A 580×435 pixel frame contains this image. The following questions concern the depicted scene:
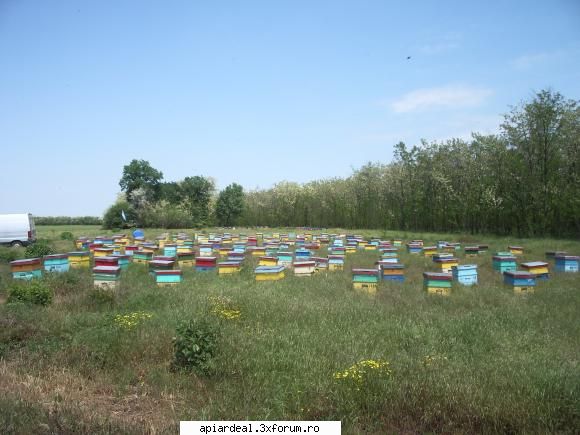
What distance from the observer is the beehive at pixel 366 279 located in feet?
31.1

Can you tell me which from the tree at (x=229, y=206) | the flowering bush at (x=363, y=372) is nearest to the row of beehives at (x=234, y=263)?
the flowering bush at (x=363, y=372)

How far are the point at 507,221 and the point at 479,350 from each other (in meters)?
23.9

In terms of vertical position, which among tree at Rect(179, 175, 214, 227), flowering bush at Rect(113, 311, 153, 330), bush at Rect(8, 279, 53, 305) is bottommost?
flowering bush at Rect(113, 311, 153, 330)

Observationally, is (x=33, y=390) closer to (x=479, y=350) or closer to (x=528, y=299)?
(x=479, y=350)

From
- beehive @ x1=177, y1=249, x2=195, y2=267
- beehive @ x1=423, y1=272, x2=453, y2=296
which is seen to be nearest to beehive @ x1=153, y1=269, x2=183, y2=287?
beehive @ x1=177, y1=249, x2=195, y2=267

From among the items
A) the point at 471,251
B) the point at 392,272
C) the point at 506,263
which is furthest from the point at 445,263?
the point at 471,251

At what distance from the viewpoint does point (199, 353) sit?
491 cm

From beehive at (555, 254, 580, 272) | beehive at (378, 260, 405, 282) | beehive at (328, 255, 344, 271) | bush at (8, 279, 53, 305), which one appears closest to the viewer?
bush at (8, 279, 53, 305)

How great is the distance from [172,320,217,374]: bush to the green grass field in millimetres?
115

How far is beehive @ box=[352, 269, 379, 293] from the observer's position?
947 cm

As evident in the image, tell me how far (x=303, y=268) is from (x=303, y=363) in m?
6.38

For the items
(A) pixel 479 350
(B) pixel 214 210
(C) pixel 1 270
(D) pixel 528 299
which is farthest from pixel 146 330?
(B) pixel 214 210

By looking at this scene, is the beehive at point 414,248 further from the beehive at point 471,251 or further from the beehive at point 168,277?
the beehive at point 168,277

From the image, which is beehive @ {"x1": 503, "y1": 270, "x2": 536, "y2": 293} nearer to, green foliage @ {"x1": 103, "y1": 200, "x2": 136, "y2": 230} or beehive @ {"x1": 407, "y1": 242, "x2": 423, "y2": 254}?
beehive @ {"x1": 407, "y1": 242, "x2": 423, "y2": 254}
